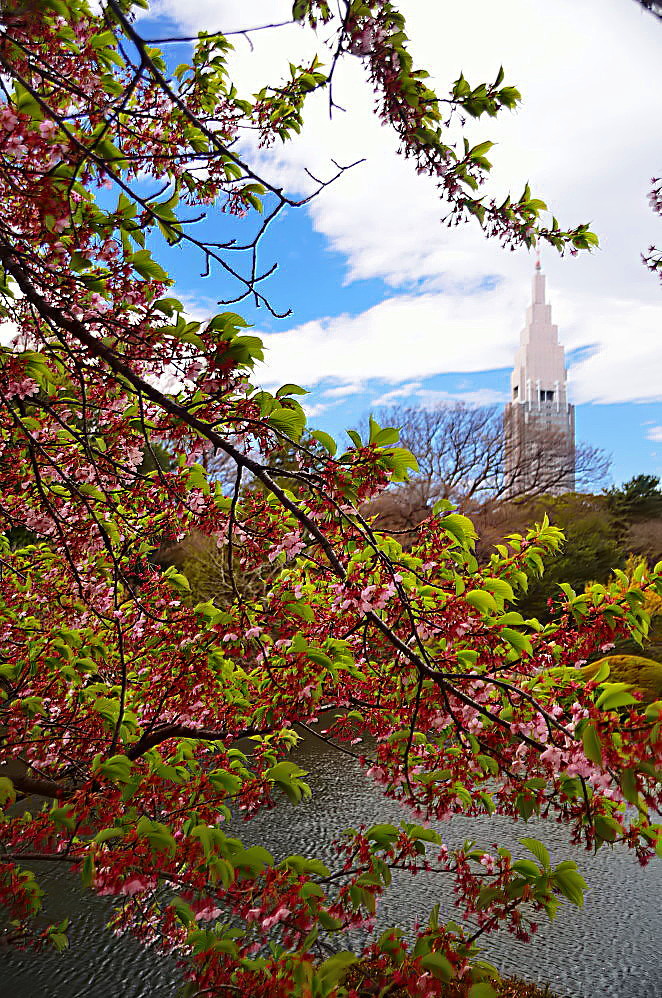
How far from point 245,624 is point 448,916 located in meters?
3.13

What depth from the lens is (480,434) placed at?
18250 mm

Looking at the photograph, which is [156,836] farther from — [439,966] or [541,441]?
[541,441]

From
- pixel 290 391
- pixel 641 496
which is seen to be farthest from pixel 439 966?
pixel 641 496

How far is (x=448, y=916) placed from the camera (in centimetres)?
414

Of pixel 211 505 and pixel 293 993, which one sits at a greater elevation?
pixel 211 505

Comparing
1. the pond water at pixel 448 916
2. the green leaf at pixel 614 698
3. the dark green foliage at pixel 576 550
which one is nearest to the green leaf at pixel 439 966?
the green leaf at pixel 614 698

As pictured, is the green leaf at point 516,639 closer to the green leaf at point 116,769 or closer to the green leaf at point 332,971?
the green leaf at point 332,971

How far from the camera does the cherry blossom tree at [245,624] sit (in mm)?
1437

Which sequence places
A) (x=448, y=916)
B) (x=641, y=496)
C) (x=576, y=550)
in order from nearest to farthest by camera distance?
(x=448, y=916), (x=576, y=550), (x=641, y=496)

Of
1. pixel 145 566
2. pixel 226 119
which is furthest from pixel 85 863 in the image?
pixel 226 119

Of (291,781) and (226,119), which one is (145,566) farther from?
(226,119)

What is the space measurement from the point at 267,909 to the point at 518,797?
0.63 meters

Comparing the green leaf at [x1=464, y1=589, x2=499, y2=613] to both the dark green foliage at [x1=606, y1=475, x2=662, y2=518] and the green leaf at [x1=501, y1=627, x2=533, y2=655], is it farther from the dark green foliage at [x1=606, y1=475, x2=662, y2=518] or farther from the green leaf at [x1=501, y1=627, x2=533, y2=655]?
the dark green foliage at [x1=606, y1=475, x2=662, y2=518]

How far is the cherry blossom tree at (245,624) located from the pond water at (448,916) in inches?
51.5
